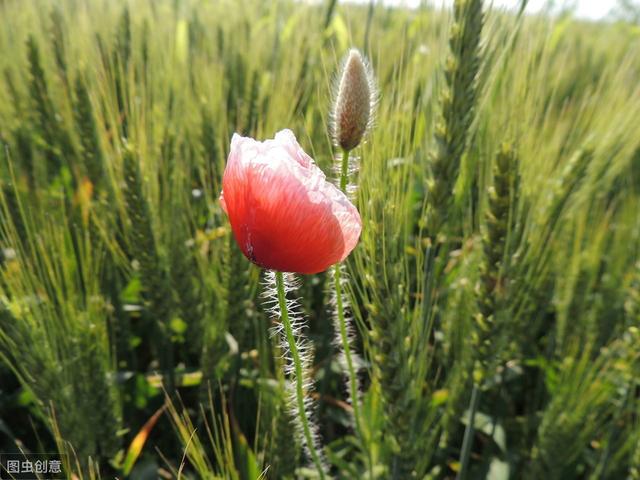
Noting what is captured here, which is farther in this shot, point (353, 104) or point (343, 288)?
point (343, 288)

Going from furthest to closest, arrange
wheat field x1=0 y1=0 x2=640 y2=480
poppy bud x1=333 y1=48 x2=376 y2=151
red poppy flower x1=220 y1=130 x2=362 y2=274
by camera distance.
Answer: wheat field x1=0 y1=0 x2=640 y2=480 → poppy bud x1=333 y1=48 x2=376 y2=151 → red poppy flower x1=220 y1=130 x2=362 y2=274

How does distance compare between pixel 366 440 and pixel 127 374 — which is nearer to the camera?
pixel 366 440

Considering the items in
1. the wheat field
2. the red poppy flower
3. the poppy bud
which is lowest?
the wheat field

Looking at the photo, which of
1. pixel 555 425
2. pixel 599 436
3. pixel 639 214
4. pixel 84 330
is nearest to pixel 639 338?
pixel 555 425

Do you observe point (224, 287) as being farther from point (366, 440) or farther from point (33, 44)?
point (33, 44)

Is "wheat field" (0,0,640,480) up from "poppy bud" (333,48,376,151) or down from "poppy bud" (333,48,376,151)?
down
